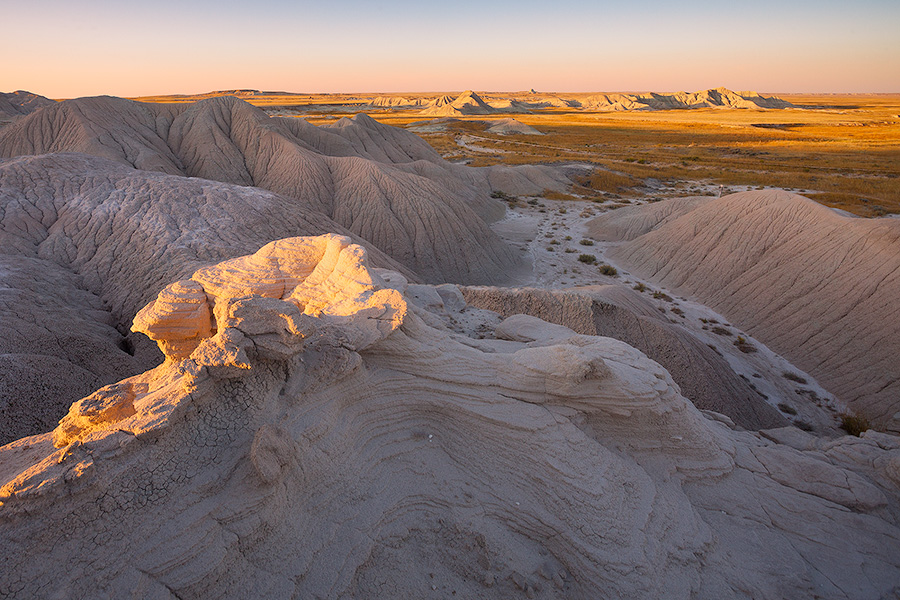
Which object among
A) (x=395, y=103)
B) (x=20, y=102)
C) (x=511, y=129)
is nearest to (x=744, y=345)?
(x=511, y=129)

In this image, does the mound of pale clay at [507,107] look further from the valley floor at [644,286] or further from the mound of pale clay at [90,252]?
the mound of pale clay at [90,252]

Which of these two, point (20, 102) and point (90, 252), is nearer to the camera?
point (90, 252)

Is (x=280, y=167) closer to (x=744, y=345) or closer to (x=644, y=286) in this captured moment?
(x=644, y=286)

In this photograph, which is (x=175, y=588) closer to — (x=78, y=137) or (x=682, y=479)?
(x=682, y=479)

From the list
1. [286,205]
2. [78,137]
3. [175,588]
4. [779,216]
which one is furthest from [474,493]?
[78,137]

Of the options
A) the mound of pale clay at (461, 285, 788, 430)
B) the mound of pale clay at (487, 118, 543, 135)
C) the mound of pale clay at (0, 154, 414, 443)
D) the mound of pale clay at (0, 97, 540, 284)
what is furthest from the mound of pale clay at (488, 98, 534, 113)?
the mound of pale clay at (461, 285, 788, 430)

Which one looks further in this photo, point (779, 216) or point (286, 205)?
point (779, 216)

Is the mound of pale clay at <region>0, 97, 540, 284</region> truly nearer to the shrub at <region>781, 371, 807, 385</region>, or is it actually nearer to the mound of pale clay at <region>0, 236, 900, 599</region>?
the shrub at <region>781, 371, 807, 385</region>
